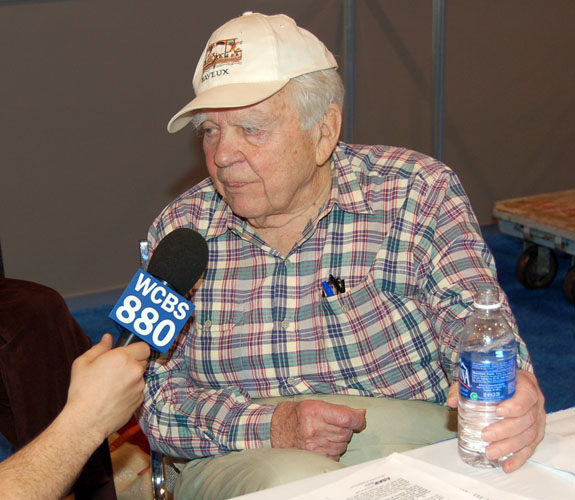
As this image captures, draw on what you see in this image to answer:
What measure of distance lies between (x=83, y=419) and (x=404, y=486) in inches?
23.7

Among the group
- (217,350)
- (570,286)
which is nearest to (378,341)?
(217,350)

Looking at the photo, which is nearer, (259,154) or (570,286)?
(259,154)

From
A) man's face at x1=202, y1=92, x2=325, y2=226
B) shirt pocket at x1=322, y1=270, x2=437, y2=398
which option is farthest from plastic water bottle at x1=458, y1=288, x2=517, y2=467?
man's face at x1=202, y1=92, x2=325, y2=226

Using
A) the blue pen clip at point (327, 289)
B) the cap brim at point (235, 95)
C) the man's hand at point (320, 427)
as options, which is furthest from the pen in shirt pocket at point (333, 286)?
the cap brim at point (235, 95)

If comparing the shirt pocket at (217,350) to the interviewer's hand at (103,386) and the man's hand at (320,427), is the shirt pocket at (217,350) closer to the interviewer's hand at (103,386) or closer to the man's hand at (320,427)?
the man's hand at (320,427)

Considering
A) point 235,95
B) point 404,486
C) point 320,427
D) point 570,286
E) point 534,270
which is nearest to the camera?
point 404,486

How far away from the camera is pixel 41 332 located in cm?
257

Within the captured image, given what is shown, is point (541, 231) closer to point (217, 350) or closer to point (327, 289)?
point (327, 289)

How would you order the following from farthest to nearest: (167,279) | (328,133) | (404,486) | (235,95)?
(328,133) → (235,95) → (167,279) → (404,486)

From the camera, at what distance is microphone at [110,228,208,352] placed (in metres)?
1.55

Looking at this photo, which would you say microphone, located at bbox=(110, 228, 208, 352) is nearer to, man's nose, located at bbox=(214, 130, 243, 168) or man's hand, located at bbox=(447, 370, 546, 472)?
man's nose, located at bbox=(214, 130, 243, 168)

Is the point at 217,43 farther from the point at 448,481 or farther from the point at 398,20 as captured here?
the point at 398,20

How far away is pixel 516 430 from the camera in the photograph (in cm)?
142

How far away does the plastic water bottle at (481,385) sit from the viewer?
138cm
